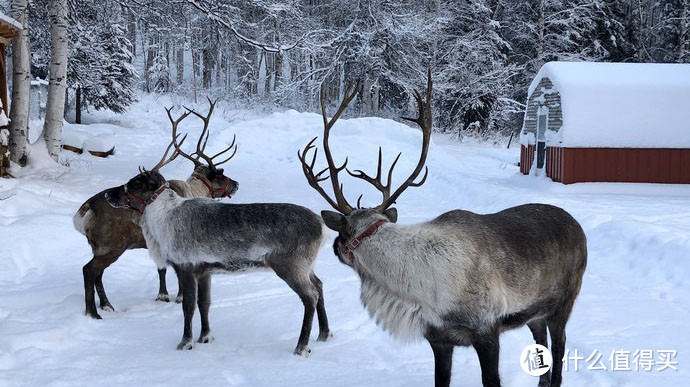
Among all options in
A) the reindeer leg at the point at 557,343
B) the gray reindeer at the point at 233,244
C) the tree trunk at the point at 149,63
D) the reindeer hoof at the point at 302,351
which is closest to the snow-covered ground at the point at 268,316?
the reindeer hoof at the point at 302,351

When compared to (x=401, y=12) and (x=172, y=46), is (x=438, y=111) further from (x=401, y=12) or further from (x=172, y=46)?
(x=172, y=46)

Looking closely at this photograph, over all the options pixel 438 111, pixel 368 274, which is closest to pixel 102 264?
pixel 368 274

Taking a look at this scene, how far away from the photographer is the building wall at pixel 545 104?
45.0 ft

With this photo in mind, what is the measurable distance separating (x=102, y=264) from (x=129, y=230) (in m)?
0.40

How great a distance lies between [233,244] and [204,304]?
1.85 ft

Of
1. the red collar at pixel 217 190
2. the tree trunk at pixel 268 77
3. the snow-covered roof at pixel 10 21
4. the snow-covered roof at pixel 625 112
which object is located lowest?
the red collar at pixel 217 190

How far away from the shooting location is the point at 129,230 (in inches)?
230

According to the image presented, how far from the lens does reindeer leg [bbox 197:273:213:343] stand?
16.1ft

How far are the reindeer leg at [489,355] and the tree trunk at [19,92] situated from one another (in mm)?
11019

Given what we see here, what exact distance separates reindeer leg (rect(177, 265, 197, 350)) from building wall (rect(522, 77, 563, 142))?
10500 mm

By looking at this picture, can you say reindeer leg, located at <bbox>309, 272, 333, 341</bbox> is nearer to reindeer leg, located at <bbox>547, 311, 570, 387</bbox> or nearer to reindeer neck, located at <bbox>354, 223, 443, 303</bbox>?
reindeer neck, located at <bbox>354, 223, 443, 303</bbox>

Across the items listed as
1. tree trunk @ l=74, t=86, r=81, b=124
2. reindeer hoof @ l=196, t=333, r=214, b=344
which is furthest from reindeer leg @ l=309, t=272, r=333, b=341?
tree trunk @ l=74, t=86, r=81, b=124

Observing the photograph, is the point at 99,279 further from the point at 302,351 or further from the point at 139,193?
the point at 302,351

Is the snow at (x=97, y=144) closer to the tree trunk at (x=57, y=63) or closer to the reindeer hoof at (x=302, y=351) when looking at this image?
the tree trunk at (x=57, y=63)
